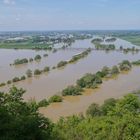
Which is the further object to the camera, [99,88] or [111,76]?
[111,76]

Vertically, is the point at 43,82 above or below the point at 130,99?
below

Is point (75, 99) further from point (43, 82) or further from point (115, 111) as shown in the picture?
point (115, 111)

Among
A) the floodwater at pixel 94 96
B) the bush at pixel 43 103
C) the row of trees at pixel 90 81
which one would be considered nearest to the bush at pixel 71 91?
the row of trees at pixel 90 81

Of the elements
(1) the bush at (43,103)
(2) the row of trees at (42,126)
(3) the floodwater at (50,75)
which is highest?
(2) the row of trees at (42,126)

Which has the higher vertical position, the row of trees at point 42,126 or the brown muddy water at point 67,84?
the row of trees at point 42,126

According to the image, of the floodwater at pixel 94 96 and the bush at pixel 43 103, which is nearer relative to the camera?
the floodwater at pixel 94 96

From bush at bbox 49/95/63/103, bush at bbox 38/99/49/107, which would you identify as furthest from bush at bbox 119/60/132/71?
bush at bbox 38/99/49/107

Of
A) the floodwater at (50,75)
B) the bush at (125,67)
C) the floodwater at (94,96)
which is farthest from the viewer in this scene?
the bush at (125,67)

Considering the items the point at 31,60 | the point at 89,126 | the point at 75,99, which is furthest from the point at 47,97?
the point at 31,60

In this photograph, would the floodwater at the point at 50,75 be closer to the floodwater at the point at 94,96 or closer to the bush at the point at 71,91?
the bush at the point at 71,91

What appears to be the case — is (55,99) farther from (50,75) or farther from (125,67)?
(125,67)

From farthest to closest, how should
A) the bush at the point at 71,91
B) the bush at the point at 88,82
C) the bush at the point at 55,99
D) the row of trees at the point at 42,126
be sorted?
the bush at the point at 88,82, the bush at the point at 71,91, the bush at the point at 55,99, the row of trees at the point at 42,126
